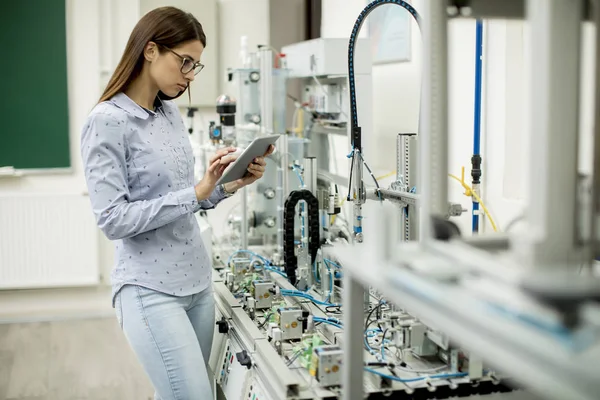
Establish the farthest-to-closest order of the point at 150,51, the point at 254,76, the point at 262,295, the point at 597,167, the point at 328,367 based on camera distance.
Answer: the point at 254,76, the point at 262,295, the point at 150,51, the point at 328,367, the point at 597,167

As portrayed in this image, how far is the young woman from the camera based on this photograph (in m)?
1.92

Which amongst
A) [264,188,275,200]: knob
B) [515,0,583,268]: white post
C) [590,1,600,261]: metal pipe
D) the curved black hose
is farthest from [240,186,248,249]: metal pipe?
[515,0,583,268]: white post

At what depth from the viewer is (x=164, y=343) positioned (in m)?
1.99

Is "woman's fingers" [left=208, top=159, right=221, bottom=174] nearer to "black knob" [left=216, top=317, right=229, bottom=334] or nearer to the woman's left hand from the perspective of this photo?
the woman's left hand

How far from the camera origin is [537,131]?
37.6 inches

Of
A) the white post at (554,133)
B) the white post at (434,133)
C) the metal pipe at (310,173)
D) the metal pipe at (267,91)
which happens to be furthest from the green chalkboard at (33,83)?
the white post at (554,133)

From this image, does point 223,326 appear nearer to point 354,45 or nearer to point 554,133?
point 354,45

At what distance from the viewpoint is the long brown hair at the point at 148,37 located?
2006mm


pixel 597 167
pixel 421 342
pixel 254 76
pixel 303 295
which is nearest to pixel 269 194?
pixel 254 76

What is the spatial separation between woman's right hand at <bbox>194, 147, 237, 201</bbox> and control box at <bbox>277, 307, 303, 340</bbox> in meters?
0.41

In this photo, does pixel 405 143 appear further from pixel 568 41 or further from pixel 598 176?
pixel 568 41

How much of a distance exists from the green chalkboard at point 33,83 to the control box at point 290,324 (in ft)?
11.5

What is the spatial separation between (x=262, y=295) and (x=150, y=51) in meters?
0.90

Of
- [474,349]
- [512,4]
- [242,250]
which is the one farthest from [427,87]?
[242,250]
